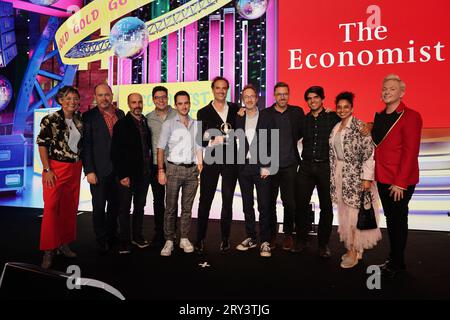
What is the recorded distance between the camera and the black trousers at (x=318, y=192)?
307cm

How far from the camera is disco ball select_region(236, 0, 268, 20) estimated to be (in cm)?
419

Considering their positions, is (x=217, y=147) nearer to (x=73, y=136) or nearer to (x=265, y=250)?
(x=265, y=250)

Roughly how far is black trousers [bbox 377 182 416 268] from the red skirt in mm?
2461

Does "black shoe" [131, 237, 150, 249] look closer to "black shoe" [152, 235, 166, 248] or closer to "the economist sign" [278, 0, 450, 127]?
"black shoe" [152, 235, 166, 248]

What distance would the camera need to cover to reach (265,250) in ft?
10.3

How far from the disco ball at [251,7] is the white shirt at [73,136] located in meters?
2.37

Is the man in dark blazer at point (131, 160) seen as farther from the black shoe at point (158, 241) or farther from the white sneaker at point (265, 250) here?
the white sneaker at point (265, 250)

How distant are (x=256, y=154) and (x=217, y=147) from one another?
0.34 meters

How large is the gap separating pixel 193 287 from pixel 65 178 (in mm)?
1398

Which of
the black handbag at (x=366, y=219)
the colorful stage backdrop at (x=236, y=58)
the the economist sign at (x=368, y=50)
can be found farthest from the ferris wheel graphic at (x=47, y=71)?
the black handbag at (x=366, y=219)

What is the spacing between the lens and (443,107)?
13.2ft

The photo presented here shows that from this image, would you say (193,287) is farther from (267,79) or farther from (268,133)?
(267,79)

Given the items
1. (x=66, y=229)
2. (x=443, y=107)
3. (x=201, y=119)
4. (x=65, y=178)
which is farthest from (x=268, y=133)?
(x=443, y=107)

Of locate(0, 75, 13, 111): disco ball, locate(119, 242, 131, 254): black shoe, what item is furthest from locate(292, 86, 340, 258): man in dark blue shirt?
locate(0, 75, 13, 111): disco ball
